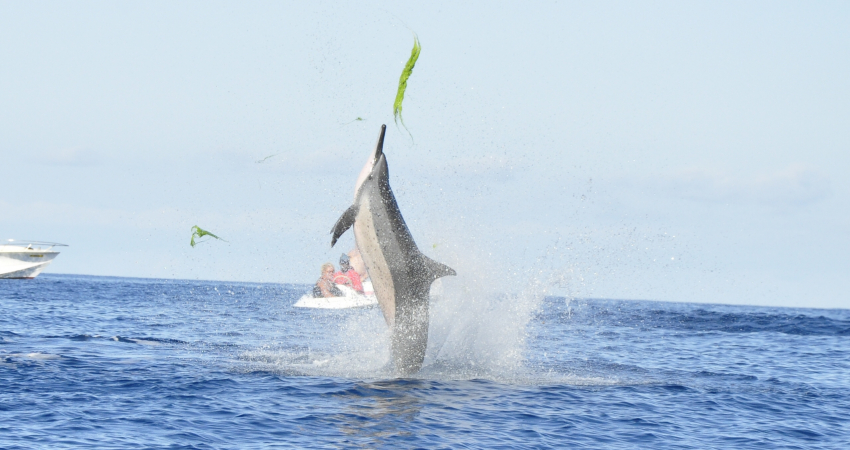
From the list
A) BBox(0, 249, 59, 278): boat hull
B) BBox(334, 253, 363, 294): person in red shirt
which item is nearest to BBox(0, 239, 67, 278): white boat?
BBox(0, 249, 59, 278): boat hull

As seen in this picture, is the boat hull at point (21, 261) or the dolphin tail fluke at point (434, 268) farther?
the boat hull at point (21, 261)

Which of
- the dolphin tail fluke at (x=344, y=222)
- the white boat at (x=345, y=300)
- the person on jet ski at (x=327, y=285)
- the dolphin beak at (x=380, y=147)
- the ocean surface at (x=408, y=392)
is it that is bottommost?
the ocean surface at (x=408, y=392)

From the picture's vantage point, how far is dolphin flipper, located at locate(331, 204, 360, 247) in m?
13.1

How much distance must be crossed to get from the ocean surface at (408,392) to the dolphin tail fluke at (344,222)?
259cm

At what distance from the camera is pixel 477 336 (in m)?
18.2

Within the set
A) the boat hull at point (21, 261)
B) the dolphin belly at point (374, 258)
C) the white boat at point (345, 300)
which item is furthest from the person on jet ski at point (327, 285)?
the boat hull at point (21, 261)

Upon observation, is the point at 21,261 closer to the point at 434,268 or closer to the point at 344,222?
the point at 344,222

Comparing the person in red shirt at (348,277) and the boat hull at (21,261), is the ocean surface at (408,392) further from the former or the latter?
the boat hull at (21,261)

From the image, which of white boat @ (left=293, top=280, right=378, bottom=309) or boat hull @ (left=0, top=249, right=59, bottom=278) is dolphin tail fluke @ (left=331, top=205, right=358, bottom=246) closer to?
white boat @ (left=293, top=280, right=378, bottom=309)

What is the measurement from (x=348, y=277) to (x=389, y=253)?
26.9 metres

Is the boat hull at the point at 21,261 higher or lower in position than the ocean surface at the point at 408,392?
higher

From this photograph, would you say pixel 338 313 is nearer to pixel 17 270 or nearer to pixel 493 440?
pixel 493 440

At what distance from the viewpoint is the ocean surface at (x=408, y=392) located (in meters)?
10.8

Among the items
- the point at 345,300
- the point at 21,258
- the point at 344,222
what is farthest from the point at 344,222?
the point at 21,258
